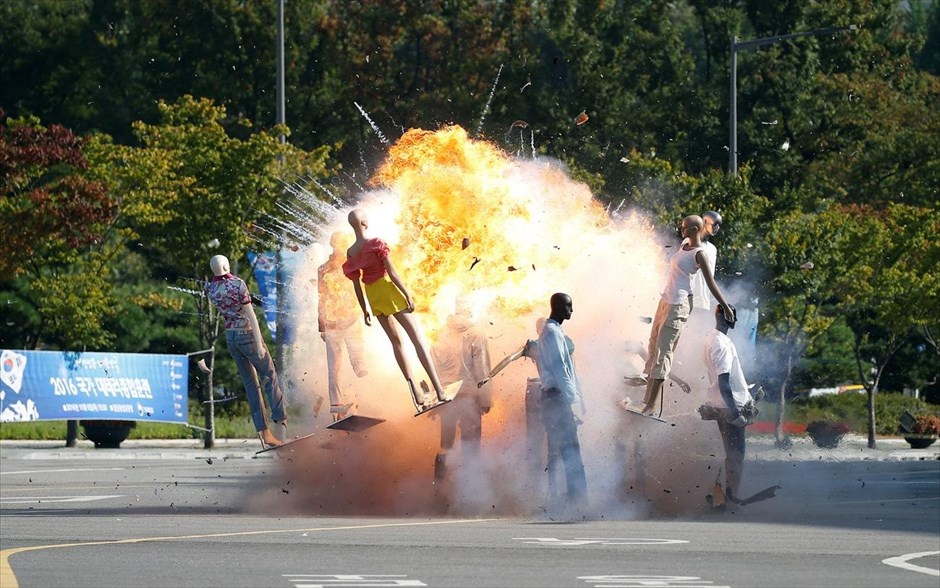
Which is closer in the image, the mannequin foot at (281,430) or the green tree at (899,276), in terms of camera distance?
the mannequin foot at (281,430)

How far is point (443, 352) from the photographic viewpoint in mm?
19594

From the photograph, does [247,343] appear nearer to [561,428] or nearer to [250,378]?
[250,378]

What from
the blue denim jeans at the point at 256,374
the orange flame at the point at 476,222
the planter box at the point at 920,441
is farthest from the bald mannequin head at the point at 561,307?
the planter box at the point at 920,441

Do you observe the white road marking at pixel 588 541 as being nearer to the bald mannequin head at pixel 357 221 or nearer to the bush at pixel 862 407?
the bald mannequin head at pixel 357 221

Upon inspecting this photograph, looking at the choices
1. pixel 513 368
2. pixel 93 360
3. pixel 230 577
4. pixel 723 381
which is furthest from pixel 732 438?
pixel 93 360

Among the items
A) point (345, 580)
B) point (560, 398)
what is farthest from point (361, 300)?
point (345, 580)

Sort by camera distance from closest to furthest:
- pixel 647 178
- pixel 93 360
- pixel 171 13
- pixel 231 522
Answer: pixel 231 522 → pixel 93 360 → pixel 647 178 → pixel 171 13

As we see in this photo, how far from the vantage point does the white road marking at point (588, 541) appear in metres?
15.4

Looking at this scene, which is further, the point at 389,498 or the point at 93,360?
the point at 93,360

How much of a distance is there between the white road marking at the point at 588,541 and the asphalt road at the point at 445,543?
0.02 m

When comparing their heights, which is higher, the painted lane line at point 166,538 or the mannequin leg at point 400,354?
the mannequin leg at point 400,354

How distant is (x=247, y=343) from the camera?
19.0 m

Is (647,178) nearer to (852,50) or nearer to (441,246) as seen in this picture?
(441,246)

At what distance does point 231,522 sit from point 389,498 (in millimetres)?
2238
